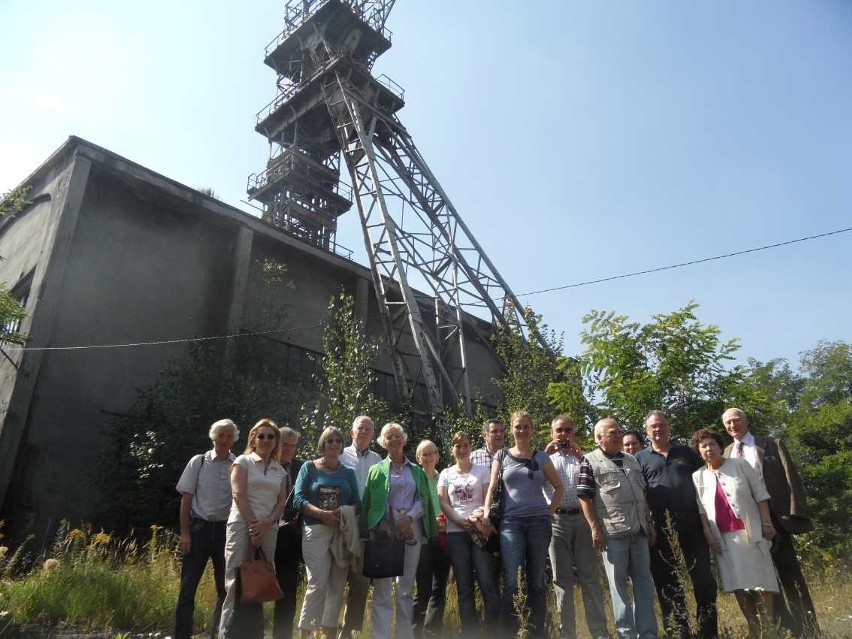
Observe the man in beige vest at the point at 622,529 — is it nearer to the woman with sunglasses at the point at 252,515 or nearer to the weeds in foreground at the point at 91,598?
the woman with sunglasses at the point at 252,515

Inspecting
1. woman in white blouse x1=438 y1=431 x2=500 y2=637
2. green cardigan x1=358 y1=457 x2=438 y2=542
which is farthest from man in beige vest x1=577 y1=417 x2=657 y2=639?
green cardigan x1=358 y1=457 x2=438 y2=542

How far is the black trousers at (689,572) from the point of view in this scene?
3.96 m

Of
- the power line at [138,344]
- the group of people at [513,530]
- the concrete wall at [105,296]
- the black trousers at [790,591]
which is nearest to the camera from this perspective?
the group of people at [513,530]

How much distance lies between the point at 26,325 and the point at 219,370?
3164mm

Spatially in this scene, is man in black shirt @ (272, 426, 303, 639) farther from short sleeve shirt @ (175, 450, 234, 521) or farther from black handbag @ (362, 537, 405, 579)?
black handbag @ (362, 537, 405, 579)

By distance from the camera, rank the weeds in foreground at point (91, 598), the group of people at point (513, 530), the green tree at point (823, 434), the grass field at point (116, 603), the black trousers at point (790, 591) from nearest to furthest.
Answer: the group of people at point (513, 530) → the black trousers at point (790, 591) → the grass field at point (116, 603) → the weeds in foreground at point (91, 598) → the green tree at point (823, 434)

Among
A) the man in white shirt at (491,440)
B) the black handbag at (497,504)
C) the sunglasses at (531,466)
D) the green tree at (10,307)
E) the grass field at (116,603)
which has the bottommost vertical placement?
the grass field at (116,603)

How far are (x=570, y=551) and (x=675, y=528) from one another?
76 centimetres

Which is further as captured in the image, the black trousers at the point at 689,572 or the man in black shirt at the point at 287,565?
the man in black shirt at the point at 287,565

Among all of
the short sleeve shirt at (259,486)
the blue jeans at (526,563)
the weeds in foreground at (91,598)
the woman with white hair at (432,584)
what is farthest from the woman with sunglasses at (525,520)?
the weeds in foreground at (91,598)

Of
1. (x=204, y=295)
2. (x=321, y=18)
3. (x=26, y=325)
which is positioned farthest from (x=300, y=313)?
(x=321, y=18)

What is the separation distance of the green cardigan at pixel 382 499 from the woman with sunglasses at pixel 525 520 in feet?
1.42

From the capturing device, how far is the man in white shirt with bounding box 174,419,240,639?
4.08 meters

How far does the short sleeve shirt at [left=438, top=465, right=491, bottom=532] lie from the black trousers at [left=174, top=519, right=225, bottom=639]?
65.0 inches
